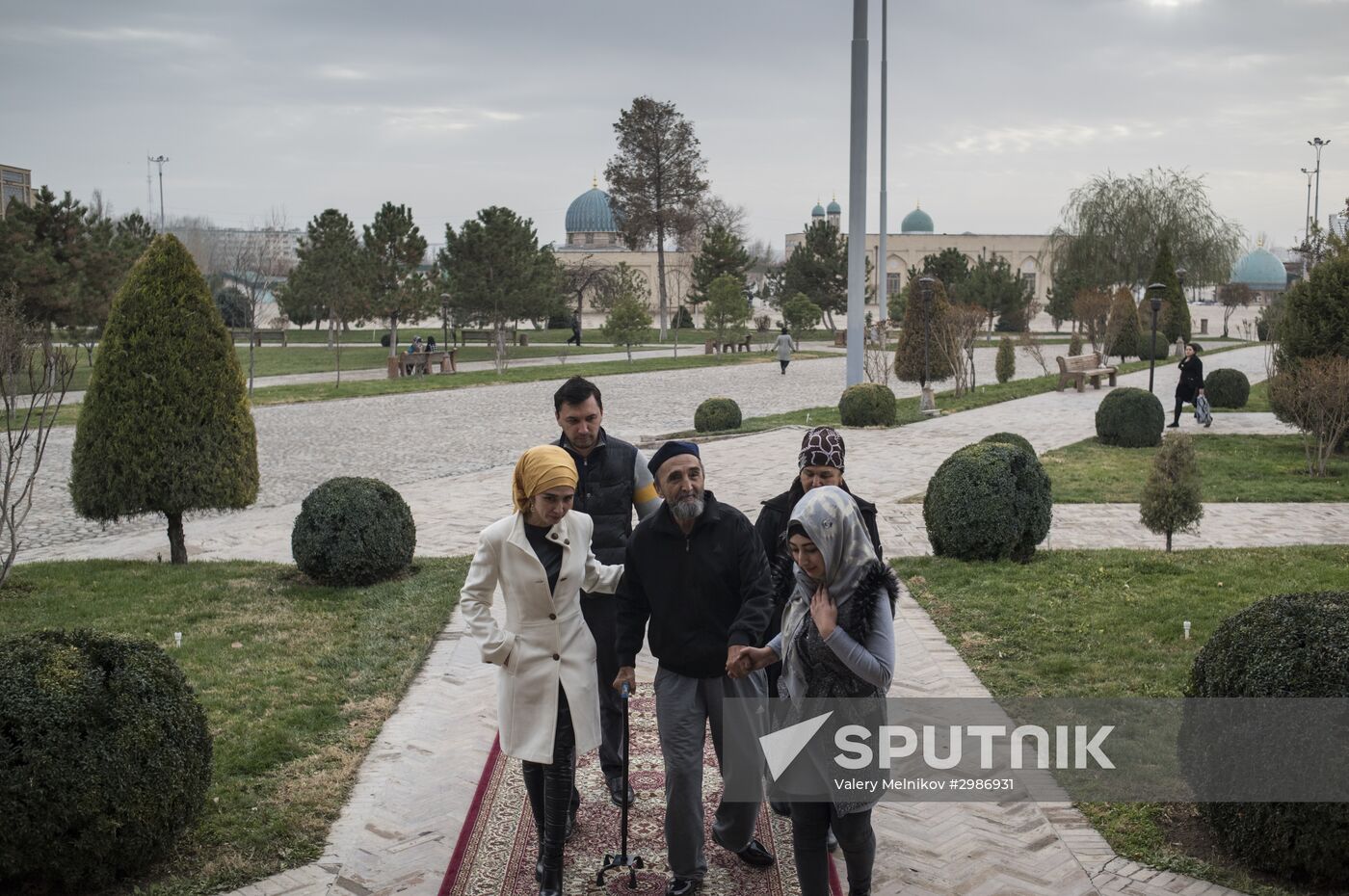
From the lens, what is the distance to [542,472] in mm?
3943

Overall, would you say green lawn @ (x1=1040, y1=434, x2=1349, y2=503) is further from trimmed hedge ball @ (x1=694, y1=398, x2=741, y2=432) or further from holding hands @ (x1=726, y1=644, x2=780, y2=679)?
holding hands @ (x1=726, y1=644, x2=780, y2=679)

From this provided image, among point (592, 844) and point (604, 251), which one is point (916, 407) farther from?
point (604, 251)

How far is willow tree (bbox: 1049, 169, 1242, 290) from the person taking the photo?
4253cm

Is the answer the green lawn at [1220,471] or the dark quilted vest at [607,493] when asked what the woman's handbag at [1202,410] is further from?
the dark quilted vest at [607,493]

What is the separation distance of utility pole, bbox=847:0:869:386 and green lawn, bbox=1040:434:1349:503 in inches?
142

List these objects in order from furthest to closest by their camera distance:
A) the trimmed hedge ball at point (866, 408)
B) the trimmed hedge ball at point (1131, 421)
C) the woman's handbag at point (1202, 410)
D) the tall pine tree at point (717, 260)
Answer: the tall pine tree at point (717, 260)
the trimmed hedge ball at point (866, 408)
the woman's handbag at point (1202, 410)
the trimmed hedge ball at point (1131, 421)

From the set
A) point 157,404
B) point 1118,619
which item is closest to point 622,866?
point 1118,619

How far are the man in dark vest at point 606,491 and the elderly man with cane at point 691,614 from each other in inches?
23.6

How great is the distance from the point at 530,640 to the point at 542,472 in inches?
22.4

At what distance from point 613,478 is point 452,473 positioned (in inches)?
395

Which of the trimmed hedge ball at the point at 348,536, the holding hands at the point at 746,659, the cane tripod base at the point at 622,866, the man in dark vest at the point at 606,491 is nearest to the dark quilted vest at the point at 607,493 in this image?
the man in dark vest at the point at 606,491

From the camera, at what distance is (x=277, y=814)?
4723 millimetres

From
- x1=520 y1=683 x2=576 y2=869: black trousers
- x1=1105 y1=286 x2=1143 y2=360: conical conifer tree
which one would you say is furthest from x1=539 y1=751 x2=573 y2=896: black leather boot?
x1=1105 y1=286 x2=1143 y2=360: conical conifer tree

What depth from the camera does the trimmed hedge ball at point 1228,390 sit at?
2070 cm
